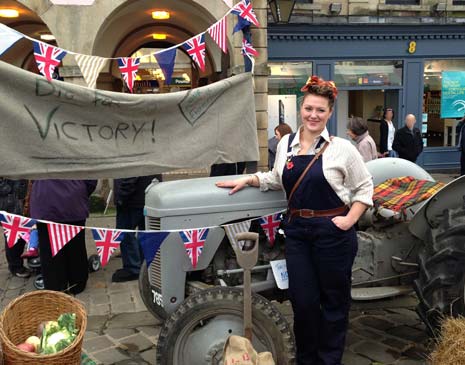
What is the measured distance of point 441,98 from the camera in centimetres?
1328

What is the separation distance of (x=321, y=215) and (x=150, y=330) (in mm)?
2181

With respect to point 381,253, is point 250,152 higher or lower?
higher


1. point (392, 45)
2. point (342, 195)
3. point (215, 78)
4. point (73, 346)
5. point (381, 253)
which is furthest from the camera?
point (392, 45)

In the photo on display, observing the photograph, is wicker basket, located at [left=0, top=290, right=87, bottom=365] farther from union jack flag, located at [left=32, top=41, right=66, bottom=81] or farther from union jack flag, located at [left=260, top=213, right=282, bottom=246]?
union jack flag, located at [left=32, top=41, right=66, bottom=81]

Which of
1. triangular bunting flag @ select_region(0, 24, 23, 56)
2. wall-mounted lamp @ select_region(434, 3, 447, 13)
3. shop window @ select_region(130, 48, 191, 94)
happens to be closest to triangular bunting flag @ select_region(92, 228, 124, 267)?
triangular bunting flag @ select_region(0, 24, 23, 56)

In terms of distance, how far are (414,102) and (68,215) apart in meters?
10.6

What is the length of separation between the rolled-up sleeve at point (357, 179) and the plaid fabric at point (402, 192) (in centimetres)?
66

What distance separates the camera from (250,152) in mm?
3842

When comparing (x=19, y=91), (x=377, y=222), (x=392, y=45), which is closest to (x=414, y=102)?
(x=392, y=45)

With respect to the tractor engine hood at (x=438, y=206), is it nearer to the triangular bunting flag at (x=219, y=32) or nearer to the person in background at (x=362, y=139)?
the triangular bunting flag at (x=219, y=32)

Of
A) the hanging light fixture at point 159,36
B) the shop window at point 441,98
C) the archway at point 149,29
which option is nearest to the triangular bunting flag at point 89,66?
the archway at point 149,29

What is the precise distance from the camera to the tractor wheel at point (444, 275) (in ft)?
10.8

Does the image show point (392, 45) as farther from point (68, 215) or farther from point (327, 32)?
point (68, 215)

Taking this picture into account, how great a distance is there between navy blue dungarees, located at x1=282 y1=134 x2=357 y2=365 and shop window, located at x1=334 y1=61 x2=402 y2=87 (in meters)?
9.95
